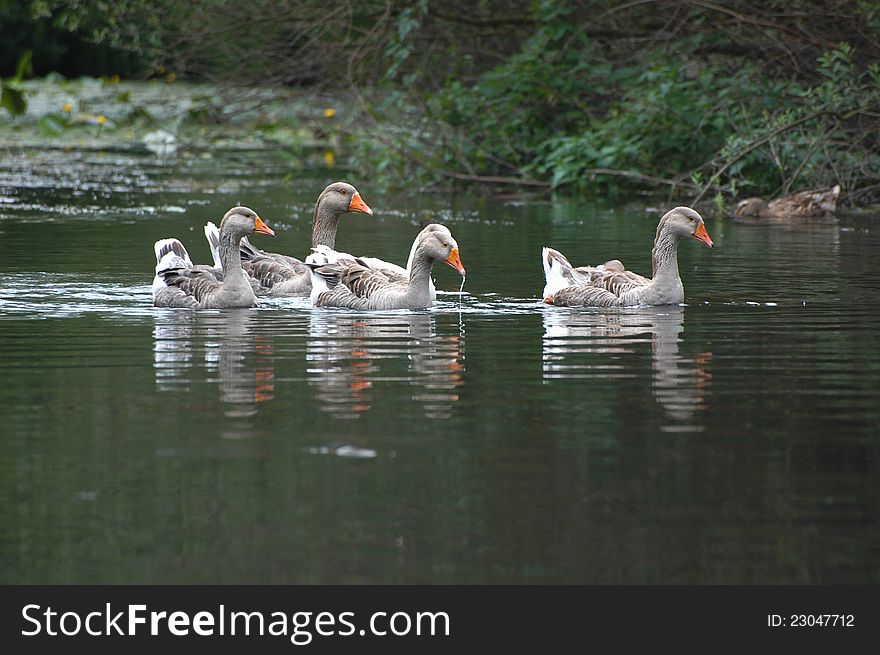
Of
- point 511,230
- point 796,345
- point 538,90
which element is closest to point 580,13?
point 538,90

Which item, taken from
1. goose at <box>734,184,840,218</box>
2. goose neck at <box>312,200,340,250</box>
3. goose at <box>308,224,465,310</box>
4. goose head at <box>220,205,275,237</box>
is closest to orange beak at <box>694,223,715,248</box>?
goose at <box>308,224,465,310</box>

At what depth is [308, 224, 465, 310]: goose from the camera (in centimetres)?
1442

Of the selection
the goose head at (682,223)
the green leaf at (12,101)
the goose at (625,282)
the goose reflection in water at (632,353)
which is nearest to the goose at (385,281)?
the goose at (625,282)

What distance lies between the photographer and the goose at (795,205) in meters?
24.5

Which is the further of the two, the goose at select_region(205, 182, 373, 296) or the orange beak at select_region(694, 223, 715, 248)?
the goose at select_region(205, 182, 373, 296)

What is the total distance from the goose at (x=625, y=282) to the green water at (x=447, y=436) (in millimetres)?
277

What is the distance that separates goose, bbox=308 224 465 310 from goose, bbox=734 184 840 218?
11.1m

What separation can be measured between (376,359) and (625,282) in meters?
3.91

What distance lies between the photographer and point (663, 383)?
10656 mm

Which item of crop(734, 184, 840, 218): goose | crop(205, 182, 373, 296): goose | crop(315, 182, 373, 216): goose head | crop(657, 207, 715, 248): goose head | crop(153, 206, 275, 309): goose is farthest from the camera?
crop(734, 184, 840, 218): goose

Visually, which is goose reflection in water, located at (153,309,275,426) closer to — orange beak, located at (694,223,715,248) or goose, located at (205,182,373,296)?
goose, located at (205,182,373,296)

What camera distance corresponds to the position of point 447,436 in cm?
892

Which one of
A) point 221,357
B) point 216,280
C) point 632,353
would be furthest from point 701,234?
point 221,357

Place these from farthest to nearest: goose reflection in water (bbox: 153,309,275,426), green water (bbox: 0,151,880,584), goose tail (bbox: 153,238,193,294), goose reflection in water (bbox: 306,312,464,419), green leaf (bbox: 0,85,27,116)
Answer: goose tail (bbox: 153,238,193,294) < goose reflection in water (bbox: 153,309,275,426) < goose reflection in water (bbox: 306,312,464,419) < green leaf (bbox: 0,85,27,116) < green water (bbox: 0,151,880,584)
